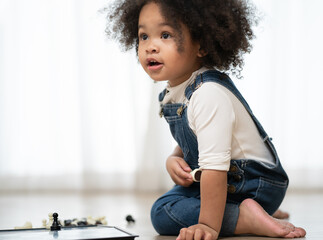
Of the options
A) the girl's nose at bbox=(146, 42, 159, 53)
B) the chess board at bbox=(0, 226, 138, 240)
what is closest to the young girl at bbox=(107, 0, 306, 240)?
the girl's nose at bbox=(146, 42, 159, 53)

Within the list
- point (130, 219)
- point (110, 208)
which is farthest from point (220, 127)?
point (110, 208)

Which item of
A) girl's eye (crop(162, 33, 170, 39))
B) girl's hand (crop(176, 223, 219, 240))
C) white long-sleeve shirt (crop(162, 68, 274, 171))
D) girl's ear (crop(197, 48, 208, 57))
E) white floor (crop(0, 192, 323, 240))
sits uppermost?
girl's eye (crop(162, 33, 170, 39))

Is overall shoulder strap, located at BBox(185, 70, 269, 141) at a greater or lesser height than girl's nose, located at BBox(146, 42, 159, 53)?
lesser

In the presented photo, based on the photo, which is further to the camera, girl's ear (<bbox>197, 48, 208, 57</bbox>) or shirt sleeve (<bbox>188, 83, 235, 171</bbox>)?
girl's ear (<bbox>197, 48, 208, 57</bbox>)

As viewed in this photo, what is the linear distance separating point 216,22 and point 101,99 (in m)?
1.41

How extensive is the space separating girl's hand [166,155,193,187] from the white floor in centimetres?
12

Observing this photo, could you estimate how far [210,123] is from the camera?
0.97m

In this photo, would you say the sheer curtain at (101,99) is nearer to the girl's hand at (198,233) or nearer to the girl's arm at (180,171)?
the girl's arm at (180,171)

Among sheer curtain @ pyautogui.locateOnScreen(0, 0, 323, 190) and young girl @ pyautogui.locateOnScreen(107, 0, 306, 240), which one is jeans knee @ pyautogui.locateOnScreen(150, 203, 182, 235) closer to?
young girl @ pyautogui.locateOnScreen(107, 0, 306, 240)

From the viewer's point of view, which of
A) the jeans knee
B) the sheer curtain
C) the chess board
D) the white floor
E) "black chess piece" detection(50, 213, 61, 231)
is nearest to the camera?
the chess board

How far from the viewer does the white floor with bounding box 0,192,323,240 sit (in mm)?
1258

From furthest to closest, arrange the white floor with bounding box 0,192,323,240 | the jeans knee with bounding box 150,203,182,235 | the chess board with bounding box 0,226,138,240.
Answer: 1. the white floor with bounding box 0,192,323,240
2. the jeans knee with bounding box 150,203,182,235
3. the chess board with bounding box 0,226,138,240

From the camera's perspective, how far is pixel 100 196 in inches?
84.8

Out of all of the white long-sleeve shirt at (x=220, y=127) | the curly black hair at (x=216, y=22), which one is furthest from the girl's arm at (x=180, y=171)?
the curly black hair at (x=216, y=22)
